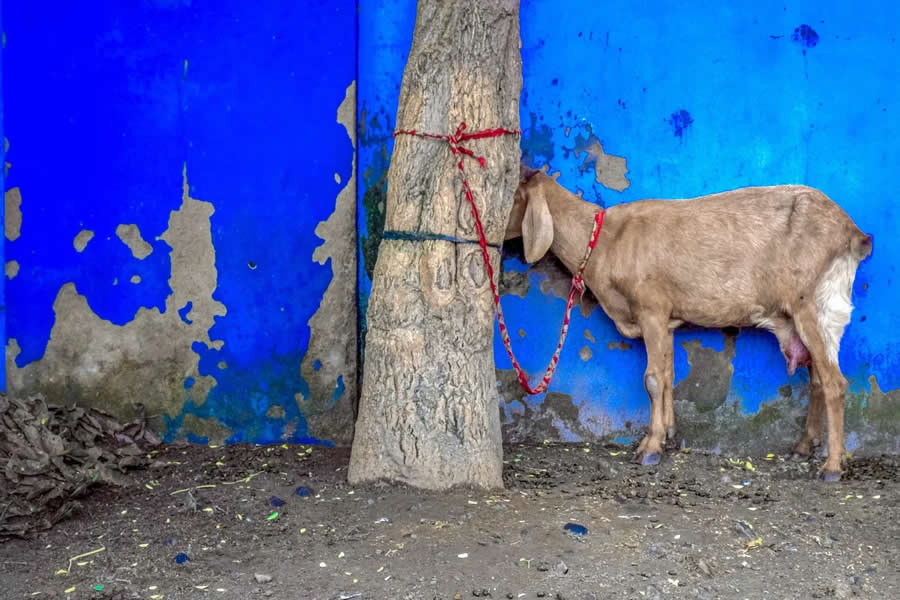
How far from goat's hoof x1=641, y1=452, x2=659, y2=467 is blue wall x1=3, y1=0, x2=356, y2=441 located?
1980 millimetres

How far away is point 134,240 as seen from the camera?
219 inches

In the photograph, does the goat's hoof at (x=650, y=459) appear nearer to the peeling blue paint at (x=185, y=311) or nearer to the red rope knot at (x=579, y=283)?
the red rope knot at (x=579, y=283)

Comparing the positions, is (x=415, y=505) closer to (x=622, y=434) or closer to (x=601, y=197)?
(x=622, y=434)

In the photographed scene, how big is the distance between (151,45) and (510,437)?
112 inches

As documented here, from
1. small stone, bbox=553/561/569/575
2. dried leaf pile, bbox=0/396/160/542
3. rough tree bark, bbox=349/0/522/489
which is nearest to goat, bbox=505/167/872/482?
rough tree bark, bbox=349/0/522/489

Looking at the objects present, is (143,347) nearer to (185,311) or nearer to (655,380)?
(185,311)

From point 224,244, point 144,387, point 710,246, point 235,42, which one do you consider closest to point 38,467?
point 144,387

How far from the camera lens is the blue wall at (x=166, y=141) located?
549 centimetres

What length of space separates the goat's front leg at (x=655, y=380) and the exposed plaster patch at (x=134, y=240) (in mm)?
2656

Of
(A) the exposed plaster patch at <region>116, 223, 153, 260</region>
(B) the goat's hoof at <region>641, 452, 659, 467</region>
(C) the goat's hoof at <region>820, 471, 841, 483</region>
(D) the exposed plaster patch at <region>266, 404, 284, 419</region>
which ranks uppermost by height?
(A) the exposed plaster patch at <region>116, 223, 153, 260</region>

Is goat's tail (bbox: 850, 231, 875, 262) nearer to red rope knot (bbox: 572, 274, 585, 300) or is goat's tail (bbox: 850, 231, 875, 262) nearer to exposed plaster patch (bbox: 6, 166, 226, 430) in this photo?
red rope knot (bbox: 572, 274, 585, 300)

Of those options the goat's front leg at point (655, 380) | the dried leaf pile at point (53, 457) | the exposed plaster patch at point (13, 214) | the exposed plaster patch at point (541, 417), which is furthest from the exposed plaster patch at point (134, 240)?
the goat's front leg at point (655, 380)

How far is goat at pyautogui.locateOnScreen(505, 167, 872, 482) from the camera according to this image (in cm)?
525

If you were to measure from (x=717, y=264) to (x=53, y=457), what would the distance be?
3361mm
